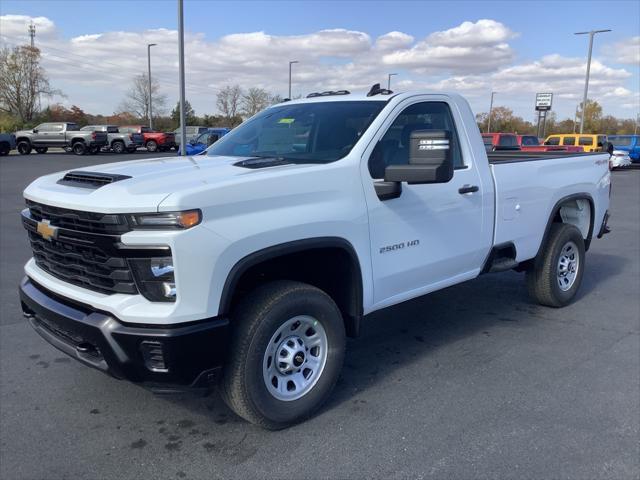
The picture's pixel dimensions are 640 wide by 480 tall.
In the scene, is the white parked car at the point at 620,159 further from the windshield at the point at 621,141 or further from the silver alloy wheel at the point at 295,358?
the silver alloy wheel at the point at 295,358

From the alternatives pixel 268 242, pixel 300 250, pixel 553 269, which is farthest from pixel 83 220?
→ pixel 553 269

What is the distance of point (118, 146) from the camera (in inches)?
1432

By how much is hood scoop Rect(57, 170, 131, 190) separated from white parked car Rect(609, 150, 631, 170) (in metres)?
29.9

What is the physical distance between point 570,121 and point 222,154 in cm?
9176

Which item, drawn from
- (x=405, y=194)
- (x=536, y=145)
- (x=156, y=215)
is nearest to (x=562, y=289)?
(x=405, y=194)

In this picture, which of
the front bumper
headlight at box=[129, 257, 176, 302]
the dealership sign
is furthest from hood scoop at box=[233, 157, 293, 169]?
the dealership sign

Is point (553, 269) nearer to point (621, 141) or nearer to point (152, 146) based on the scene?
point (621, 141)

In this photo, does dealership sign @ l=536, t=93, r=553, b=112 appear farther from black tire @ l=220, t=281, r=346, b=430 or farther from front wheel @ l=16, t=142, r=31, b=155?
black tire @ l=220, t=281, r=346, b=430

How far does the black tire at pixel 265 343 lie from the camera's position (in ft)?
9.89

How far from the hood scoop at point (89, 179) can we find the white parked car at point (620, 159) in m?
29.9

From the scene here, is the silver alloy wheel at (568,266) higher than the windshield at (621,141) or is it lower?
lower

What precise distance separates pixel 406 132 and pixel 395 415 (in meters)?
1.97

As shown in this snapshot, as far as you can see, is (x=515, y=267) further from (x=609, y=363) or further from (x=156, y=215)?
(x=156, y=215)

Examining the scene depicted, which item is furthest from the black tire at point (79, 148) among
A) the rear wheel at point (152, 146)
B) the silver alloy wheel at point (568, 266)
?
the silver alloy wheel at point (568, 266)
